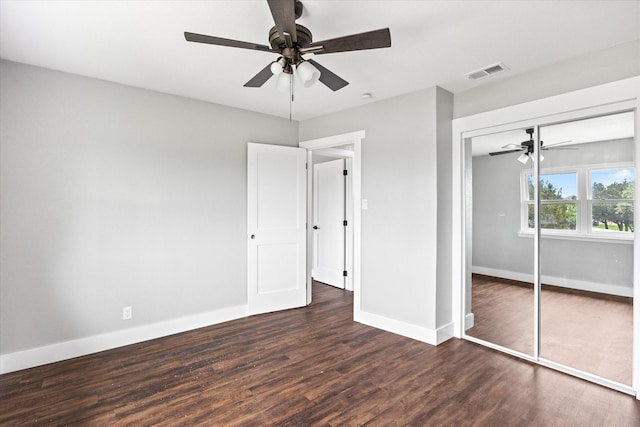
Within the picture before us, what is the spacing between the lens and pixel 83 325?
296 centimetres

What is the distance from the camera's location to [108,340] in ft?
10.1

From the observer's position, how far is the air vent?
272 centimetres

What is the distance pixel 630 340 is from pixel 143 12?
13.2ft

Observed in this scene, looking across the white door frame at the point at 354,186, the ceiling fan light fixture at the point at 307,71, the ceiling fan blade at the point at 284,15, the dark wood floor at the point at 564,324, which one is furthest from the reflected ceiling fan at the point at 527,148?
the ceiling fan blade at the point at 284,15

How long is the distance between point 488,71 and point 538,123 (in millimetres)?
614

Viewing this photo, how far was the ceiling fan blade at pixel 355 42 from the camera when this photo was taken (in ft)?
5.51

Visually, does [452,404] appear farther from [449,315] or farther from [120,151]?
[120,151]

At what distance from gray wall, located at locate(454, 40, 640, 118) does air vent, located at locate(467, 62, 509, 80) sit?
0.46ft

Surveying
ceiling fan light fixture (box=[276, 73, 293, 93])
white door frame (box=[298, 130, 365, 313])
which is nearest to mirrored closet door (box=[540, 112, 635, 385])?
white door frame (box=[298, 130, 365, 313])

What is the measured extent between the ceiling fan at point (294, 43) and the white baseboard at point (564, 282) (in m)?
2.40

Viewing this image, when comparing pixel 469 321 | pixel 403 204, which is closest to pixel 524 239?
pixel 469 321

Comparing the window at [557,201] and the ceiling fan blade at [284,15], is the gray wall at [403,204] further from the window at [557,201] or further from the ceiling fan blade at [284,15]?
the ceiling fan blade at [284,15]

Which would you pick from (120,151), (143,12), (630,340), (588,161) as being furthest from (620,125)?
(120,151)

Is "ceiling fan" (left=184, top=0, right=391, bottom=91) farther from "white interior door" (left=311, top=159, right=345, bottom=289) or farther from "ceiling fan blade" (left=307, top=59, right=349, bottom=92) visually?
"white interior door" (left=311, top=159, right=345, bottom=289)
